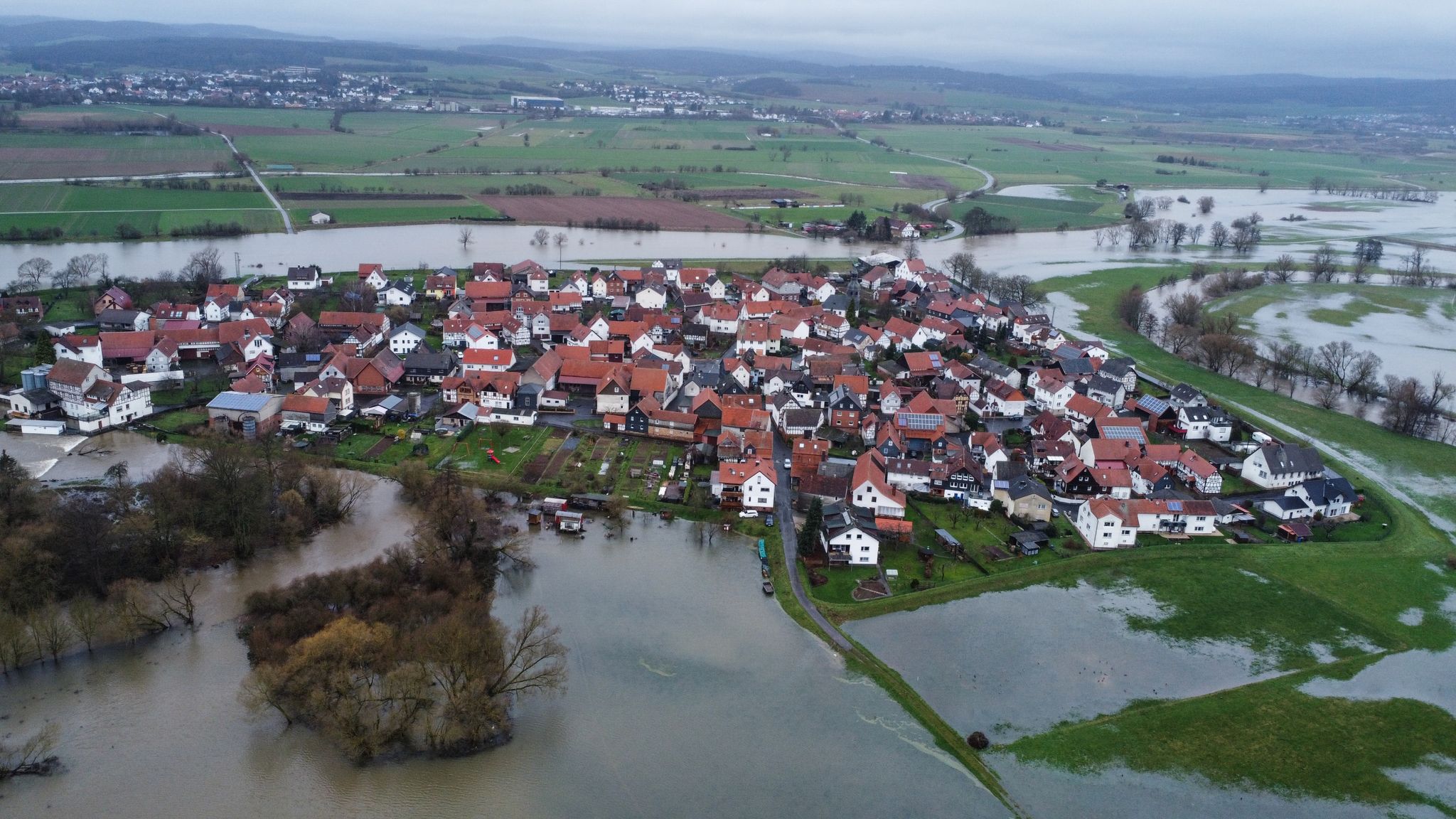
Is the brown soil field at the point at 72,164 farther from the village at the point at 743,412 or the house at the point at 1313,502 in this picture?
the house at the point at 1313,502

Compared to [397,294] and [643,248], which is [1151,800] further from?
[643,248]

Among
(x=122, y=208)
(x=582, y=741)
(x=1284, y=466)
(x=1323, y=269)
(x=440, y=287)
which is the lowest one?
(x=582, y=741)

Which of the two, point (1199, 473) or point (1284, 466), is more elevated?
point (1284, 466)

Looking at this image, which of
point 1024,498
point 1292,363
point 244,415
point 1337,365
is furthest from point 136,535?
point 1337,365

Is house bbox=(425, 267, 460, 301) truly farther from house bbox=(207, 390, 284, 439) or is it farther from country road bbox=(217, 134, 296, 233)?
country road bbox=(217, 134, 296, 233)

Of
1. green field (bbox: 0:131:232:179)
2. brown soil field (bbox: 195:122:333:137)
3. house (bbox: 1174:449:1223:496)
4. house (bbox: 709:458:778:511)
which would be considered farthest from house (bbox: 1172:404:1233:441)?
brown soil field (bbox: 195:122:333:137)

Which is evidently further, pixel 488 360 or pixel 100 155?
pixel 100 155

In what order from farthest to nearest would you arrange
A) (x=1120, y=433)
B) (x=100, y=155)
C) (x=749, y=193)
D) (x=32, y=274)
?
(x=749, y=193)
(x=100, y=155)
(x=32, y=274)
(x=1120, y=433)

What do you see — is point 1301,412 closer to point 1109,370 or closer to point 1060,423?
point 1109,370

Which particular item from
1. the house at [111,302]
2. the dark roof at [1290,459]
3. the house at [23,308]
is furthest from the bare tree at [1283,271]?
the house at [23,308]
